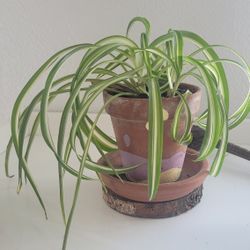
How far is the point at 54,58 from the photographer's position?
0.51 meters

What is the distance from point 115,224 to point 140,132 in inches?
6.5

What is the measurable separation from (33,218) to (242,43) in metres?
0.66

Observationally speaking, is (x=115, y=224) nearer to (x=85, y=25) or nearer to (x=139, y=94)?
(x=139, y=94)

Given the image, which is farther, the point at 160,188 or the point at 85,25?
the point at 85,25

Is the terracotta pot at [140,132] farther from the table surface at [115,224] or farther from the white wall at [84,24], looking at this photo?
the white wall at [84,24]

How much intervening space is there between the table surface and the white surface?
335 mm

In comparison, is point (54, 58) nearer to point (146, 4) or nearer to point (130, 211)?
point (130, 211)

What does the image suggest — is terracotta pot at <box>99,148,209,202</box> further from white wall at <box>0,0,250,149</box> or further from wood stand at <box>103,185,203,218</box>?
white wall at <box>0,0,250,149</box>

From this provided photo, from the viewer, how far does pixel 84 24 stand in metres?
0.93

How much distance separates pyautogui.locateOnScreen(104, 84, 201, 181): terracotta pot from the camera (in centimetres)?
54

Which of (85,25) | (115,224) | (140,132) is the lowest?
(115,224)

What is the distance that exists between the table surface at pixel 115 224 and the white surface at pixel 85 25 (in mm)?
335

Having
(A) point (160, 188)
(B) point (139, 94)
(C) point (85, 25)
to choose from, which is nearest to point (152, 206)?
(A) point (160, 188)

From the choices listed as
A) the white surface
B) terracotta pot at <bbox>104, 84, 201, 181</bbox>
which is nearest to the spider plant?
terracotta pot at <bbox>104, 84, 201, 181</bbox>
